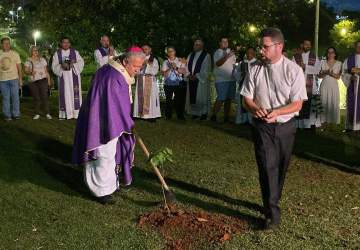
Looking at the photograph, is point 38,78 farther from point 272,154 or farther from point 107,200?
point 272,154

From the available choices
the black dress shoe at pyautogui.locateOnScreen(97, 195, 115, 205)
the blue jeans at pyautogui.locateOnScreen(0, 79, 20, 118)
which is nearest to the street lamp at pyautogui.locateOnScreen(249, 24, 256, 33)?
the blue jeans at pyautogui.locateOnScreen(0, 79, 20, 118)

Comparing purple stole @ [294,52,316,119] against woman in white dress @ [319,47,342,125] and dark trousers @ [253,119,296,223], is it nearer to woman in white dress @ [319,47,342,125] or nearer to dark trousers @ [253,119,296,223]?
woman in white dress @ [319,47,342,125]

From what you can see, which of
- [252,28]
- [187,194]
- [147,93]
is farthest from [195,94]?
[187,194]

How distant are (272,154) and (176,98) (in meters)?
8.04

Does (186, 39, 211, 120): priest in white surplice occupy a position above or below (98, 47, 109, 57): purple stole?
below

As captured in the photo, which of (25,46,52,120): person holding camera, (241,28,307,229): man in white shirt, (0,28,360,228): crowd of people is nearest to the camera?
(241,28,307,229): man in white shirt

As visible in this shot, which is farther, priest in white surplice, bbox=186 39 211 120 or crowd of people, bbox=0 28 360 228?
priest in white surplice, bbox=186 39 211 120

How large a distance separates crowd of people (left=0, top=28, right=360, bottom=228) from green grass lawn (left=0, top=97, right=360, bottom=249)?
1.35 ft

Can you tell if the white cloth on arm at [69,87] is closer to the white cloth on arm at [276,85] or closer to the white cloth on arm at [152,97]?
the white cloth on arm at [152,97]

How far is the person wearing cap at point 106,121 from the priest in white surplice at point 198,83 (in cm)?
670

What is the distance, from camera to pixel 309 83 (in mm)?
12234

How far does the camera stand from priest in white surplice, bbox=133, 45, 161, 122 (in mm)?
13414

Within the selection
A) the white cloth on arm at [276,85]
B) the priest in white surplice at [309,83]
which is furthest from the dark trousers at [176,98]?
the white cloth on arm at [276,85]

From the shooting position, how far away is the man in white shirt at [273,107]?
5.62m
